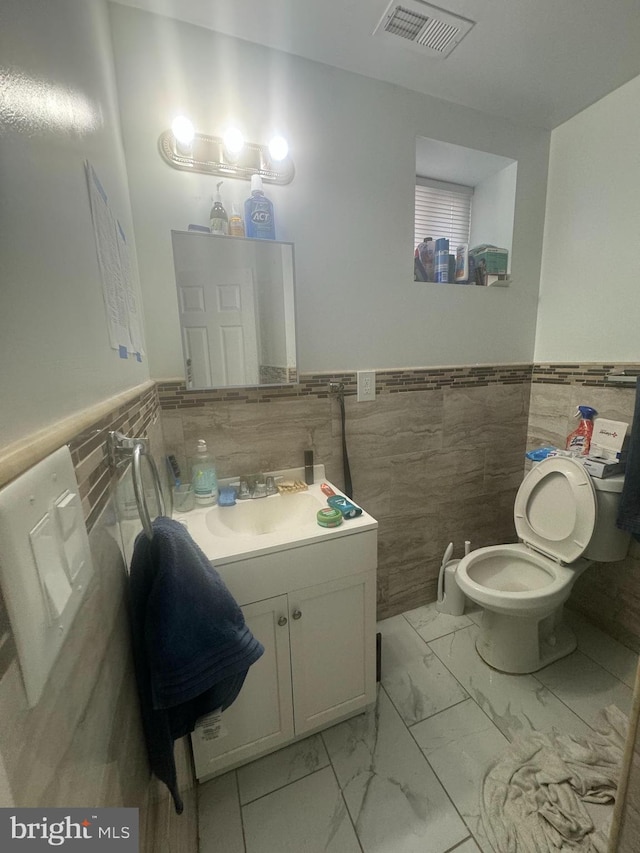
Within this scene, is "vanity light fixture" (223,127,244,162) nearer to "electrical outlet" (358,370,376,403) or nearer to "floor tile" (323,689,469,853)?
"electrical outlet" (358,370,376,403)

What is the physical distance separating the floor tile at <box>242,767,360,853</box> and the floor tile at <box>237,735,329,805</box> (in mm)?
22

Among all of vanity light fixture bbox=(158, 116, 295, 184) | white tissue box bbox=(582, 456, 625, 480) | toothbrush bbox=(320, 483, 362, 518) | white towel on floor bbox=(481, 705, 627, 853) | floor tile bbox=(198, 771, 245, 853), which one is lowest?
floor tile bbox=(198, 771, 245, 853)

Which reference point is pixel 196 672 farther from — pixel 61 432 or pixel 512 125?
pixel 512 125

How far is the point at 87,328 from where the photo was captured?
55 centimetres

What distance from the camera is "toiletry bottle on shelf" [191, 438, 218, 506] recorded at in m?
1.27

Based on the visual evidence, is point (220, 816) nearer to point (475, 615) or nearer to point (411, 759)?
point (411, 759)

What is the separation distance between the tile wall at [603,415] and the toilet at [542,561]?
0.66 feet

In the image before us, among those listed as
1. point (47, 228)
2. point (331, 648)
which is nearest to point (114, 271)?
point (47, 228)

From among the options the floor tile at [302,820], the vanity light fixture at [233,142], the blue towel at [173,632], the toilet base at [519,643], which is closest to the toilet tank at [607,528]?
the toilet base at [519,643]

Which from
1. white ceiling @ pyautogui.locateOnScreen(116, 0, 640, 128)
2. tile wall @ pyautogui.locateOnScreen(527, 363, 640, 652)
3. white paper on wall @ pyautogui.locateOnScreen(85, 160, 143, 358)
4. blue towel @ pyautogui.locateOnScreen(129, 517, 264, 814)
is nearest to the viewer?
blue towel @ pyautogui.locateOnScreen(129, 517, 264, 814)

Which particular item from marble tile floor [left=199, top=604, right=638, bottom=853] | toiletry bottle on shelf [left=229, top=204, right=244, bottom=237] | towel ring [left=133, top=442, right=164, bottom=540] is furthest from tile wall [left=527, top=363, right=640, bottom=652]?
towel ring [left=133, top=442, right=164, bottom=540]

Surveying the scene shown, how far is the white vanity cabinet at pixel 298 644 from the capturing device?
1.01 m

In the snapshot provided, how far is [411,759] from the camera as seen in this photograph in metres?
1.14

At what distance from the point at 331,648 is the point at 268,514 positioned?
1.66 feet
